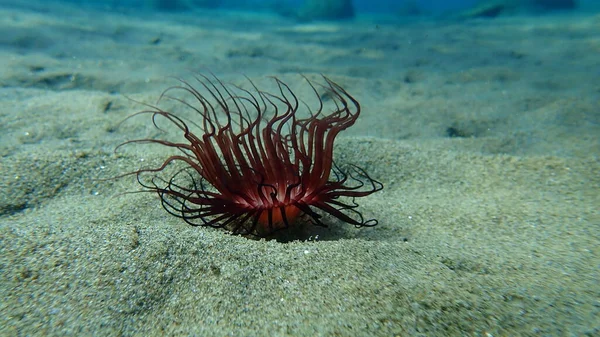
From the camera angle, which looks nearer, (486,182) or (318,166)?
(318,166)

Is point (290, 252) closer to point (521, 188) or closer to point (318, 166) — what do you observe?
point (318, 166)

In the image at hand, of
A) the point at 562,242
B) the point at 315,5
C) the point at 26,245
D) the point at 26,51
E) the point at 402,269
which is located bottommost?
the point at 562,242

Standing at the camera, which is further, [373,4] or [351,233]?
[373,4]

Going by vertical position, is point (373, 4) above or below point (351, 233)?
above

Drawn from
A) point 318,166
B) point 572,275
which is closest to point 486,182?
point 572,275

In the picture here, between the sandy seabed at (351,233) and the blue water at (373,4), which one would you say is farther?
the blue water at (373,4)

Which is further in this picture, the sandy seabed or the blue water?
the blue water

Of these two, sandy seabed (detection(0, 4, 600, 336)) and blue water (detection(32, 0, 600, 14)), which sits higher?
blue water (detection(32, 0, 600, 14))

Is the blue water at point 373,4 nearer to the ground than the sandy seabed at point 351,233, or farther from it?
farther from it
